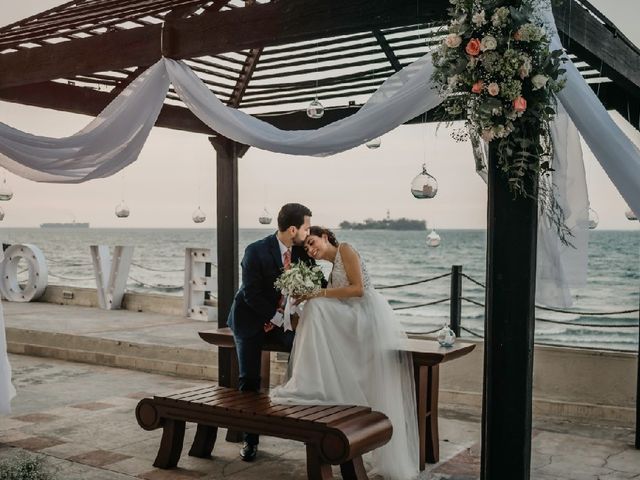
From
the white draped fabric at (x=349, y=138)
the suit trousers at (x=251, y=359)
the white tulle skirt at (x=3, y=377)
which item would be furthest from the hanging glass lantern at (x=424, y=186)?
the white tulle skirt at (x=3, y=377)

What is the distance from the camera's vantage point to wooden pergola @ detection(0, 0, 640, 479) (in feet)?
14.6

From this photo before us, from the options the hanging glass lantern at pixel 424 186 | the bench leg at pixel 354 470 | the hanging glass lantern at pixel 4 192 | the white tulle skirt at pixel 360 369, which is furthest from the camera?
the hanging glass lantern at pixel 4 192

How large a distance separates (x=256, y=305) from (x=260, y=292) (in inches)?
4.4

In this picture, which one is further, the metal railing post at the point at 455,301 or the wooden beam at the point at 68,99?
the metal railing post at the point at 455,301

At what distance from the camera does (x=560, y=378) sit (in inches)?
313

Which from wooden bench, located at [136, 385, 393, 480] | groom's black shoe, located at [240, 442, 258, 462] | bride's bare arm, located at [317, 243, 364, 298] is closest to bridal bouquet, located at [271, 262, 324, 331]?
bride's bare arm, located at [317, 243, 364, 298]

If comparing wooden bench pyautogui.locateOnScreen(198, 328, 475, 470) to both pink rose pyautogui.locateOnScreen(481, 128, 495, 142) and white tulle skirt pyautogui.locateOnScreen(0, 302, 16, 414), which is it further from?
pink rose pyautogui.locateOnScreen(481, 128, 495, 142)

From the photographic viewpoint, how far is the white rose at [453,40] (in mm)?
4209

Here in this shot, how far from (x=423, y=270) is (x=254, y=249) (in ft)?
149

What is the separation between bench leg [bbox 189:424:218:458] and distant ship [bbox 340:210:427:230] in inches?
1514

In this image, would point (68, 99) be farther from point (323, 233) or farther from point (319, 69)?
point (323, 233)

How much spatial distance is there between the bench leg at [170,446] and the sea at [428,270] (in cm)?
1979

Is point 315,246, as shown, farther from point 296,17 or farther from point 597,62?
point 597,62

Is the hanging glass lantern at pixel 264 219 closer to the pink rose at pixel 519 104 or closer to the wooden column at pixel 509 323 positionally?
the wooden column at pixel 509 323
